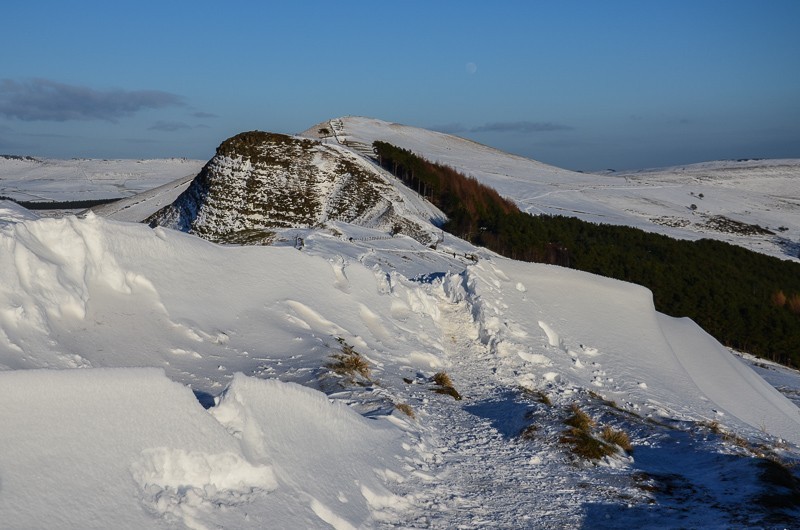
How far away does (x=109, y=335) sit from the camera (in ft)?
40.5

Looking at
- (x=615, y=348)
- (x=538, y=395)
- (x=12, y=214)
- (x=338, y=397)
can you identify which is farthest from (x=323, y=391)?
(x=615, y=348)

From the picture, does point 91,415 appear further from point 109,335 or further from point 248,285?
point 248,285

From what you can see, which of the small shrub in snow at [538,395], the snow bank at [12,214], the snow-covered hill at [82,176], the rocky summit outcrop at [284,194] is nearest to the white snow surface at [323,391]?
the small shrub in snow at [538,395]

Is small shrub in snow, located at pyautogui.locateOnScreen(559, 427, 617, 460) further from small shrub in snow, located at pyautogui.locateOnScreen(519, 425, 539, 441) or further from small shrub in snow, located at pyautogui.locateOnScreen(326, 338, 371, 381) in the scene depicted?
small shrub in snow, located at pyautogui.locateOnScreen(326, 338, 371, 381)

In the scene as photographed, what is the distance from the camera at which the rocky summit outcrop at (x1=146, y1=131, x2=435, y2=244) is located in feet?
150

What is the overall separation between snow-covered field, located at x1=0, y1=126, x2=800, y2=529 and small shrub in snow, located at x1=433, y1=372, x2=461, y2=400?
19 cm

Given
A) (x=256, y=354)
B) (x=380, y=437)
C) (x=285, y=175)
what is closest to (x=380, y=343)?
(x=256, y=354)

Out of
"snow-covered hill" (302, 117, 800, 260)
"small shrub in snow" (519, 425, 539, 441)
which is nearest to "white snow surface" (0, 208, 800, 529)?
"small shrub in snow" (519, 425, 539, 441)

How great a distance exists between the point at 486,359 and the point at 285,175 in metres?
34.5

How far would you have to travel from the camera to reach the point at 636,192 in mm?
114562

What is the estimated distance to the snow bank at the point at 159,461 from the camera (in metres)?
6.46

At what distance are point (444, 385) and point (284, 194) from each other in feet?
113

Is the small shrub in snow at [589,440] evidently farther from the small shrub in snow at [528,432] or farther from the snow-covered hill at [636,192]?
the snow-covered hill at [636,192]

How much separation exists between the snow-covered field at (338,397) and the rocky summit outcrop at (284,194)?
2321cm
